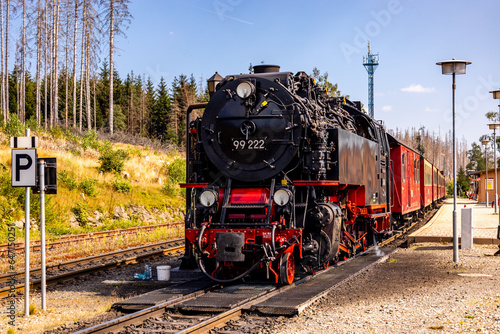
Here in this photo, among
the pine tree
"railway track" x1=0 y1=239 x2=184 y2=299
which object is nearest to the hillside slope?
"railway track" x1=0 y1=239 x2=184 y2=299

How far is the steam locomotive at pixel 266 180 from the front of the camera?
9289 mm

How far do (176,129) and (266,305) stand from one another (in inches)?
2379

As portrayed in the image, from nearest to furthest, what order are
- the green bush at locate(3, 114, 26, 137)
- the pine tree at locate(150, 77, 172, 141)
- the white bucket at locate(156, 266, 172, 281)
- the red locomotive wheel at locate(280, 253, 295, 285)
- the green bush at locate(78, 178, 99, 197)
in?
the red locomotive wheel at locate(280, 253, 295, 285), the white bucket at locate(156, 266, 172, 281), the green bush at locate(78, 178, 99, 197), the green bush at locate(3, 114, 26, 137), the pine tree at locate(150, 77, 172, 141)

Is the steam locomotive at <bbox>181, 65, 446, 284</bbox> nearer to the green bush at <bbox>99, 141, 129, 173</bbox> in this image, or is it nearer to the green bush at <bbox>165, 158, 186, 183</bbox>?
the green bush at <bbox>99, 141, 129, 173</bbox>

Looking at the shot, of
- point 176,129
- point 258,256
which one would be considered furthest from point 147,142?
point 258,256

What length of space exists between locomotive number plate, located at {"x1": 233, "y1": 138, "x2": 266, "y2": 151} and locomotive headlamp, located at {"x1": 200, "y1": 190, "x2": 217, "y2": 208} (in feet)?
3.11

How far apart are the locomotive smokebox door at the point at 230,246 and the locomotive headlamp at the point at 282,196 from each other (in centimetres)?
93

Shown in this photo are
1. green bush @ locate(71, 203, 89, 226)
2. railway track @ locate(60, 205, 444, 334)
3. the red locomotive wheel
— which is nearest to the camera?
railway track @ locate(60, 205, 444, 334)

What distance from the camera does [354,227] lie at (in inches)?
512

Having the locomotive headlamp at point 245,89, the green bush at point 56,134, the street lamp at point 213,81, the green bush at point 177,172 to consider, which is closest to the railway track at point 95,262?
the street lamp at point 213,81

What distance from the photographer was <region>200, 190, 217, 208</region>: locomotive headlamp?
32.4 feet

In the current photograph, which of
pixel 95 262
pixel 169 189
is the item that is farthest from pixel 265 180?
pixel 169 189

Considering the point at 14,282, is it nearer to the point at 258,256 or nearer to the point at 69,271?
the point at 69,271

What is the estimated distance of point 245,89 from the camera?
995 centimetres
